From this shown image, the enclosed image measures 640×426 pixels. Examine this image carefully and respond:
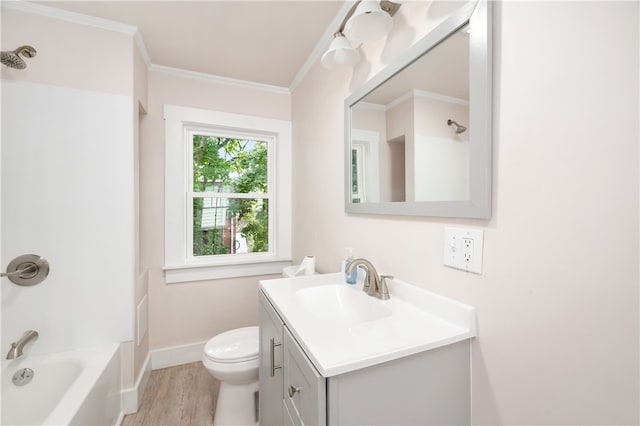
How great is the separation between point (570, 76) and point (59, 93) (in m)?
2.24

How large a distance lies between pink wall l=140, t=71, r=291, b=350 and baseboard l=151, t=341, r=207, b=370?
0.04 meters

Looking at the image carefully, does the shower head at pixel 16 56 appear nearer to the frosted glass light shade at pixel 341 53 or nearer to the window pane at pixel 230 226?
the window pane at pixel 230 226

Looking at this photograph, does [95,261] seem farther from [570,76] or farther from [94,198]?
[570,76]

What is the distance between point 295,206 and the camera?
7.95 ft

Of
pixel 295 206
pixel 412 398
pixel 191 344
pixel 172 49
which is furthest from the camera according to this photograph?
pixel 295 206

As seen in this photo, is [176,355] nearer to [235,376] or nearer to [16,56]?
[235,376]

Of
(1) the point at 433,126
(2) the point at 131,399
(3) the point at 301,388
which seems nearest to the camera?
(3) the point at 301,388

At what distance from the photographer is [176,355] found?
2137mm

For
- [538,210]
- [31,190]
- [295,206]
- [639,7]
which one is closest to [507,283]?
[538,210]

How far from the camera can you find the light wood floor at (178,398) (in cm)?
160

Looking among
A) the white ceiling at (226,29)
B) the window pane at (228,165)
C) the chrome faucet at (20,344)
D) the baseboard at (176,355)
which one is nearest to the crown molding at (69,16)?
the white ceiling at (226,29)

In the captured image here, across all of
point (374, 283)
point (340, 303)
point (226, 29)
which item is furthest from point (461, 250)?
point (226, 29)

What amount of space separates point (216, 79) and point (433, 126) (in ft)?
6.39

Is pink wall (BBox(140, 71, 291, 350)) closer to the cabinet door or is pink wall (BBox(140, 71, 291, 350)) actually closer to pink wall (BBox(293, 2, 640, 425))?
the cabinet door
